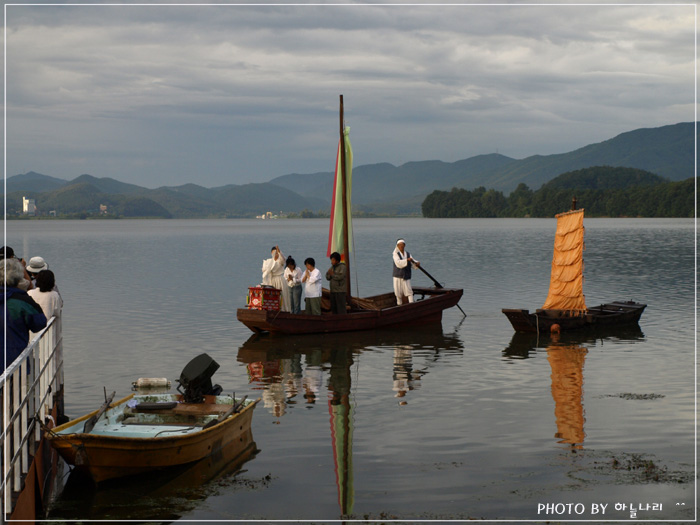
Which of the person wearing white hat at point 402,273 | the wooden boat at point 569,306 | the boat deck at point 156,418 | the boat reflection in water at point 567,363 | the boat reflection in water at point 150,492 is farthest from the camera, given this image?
the person wearing white hat at point 402,273

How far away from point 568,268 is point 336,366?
38.3 ft

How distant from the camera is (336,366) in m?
21.3

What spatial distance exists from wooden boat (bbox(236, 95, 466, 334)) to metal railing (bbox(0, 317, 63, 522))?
11299 mm

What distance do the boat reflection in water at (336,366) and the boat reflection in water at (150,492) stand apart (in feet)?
6.15

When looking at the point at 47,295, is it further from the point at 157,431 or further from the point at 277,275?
the point at 277,275

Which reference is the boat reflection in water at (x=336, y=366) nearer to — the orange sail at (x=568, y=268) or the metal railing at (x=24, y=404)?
the metal railing at (x=24, y=404)

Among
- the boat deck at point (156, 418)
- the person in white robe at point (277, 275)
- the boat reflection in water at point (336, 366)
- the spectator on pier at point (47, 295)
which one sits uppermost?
the spectator on pier at point (47, 295)

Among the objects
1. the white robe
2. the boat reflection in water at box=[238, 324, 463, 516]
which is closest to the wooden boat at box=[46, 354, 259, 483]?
the boat reflection in water at box=[238, 324, 463, 516]

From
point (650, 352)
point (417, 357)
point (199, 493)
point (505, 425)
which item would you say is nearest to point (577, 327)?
point (650, 352)

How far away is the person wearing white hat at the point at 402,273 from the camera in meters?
27.5

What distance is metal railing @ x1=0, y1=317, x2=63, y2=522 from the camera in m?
8.80

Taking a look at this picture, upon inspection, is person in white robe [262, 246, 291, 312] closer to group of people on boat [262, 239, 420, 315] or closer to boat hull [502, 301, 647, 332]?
group of people on boat [262, 239, 420, 315]

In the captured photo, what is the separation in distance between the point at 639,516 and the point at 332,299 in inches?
636

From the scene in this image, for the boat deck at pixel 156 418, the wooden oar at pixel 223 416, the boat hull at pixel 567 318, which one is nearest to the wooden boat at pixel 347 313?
the boat hull at pixel 567 318
